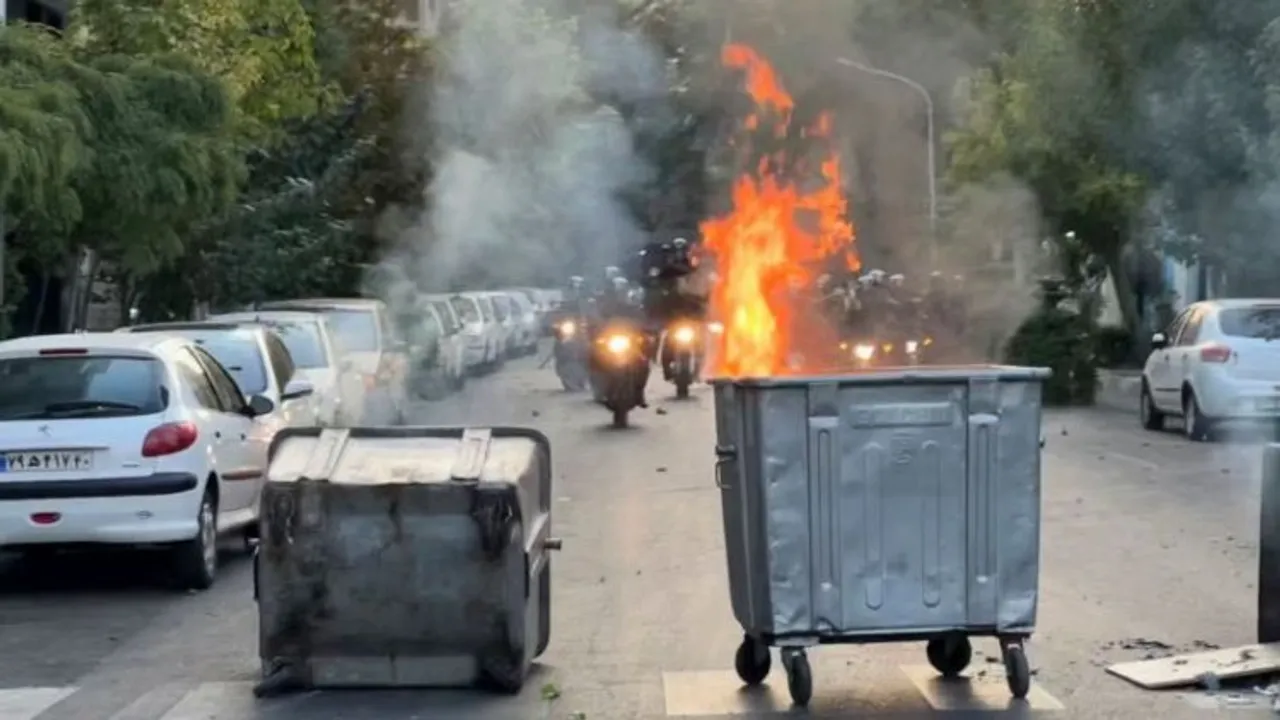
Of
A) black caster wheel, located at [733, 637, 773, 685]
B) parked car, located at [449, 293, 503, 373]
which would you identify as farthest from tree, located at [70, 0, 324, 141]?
black caster wheel, located at [733, 637, 773, 685]

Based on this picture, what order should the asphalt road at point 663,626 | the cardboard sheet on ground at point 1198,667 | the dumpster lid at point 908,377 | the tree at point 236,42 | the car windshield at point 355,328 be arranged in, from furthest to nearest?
the tree at point 236,42, the car windshield at point 355,328, the cardboard sheet on ground at point 1198,667, the asphalt road at point 663,626, the dumpster lid at point 908,377

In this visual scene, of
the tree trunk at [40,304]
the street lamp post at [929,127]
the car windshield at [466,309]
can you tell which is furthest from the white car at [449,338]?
the street lamp post at [929,127]

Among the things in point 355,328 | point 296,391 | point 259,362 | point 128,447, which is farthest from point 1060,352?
point 128,447

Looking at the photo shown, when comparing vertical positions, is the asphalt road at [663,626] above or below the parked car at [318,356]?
below

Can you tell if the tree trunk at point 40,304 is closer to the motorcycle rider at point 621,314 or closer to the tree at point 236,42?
the tree at point 236,42

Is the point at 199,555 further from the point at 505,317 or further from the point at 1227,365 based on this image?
the point at 505,317

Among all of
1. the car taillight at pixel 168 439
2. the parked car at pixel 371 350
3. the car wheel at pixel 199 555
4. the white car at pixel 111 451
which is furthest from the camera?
the parked car at pixel 371 350

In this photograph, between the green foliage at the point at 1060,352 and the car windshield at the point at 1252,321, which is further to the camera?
the green foliage at the point at 1060,352

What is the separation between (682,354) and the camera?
2833 centimetres

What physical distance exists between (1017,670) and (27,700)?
14.0 ft

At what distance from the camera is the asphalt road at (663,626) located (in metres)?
9.05

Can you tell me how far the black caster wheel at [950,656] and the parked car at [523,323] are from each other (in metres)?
19.6

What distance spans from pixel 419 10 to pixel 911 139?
34.1 feet

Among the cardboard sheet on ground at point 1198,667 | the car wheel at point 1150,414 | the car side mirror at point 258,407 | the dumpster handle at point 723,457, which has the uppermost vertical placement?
A: the dumpster handle at point 723,457
